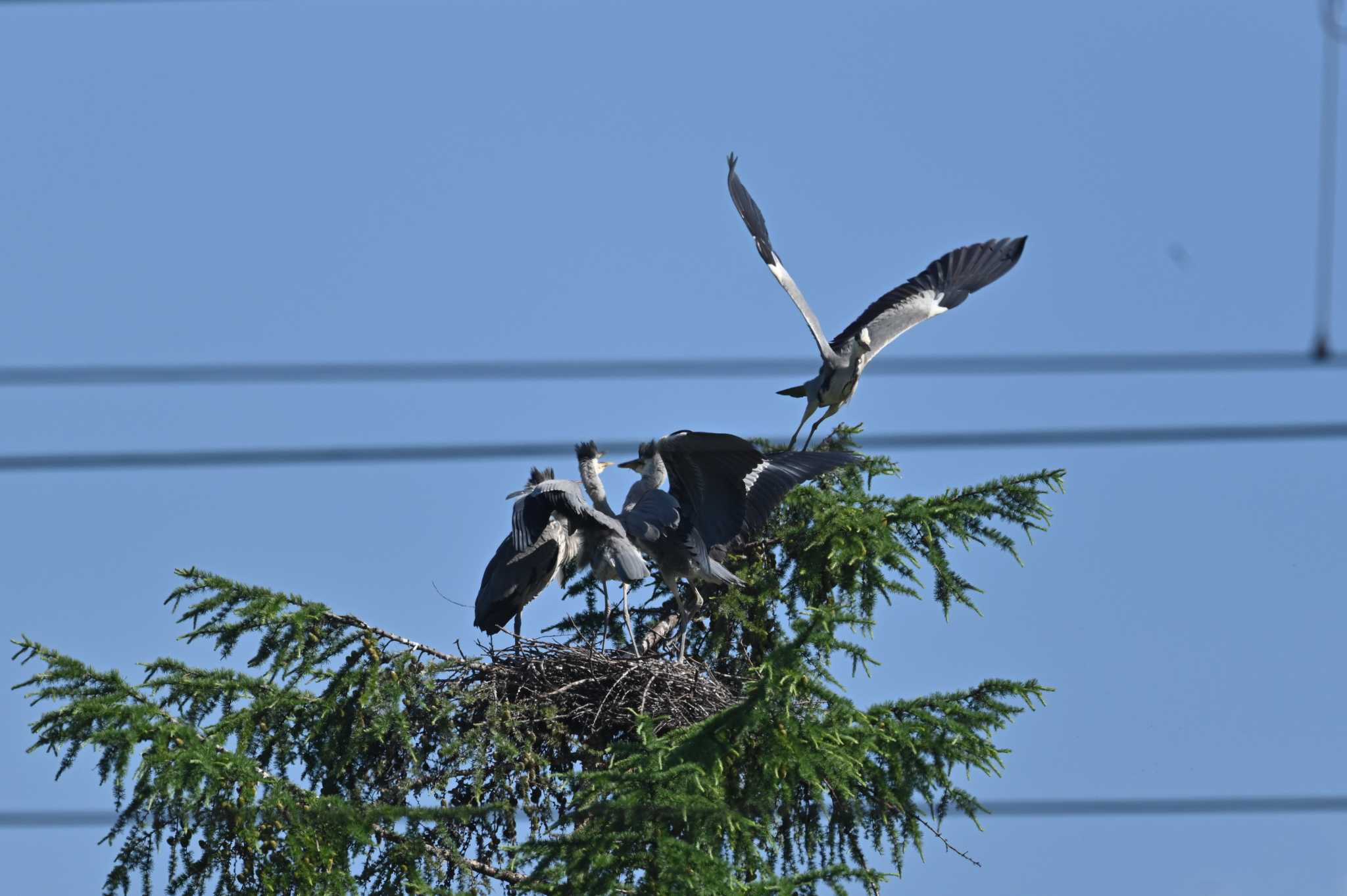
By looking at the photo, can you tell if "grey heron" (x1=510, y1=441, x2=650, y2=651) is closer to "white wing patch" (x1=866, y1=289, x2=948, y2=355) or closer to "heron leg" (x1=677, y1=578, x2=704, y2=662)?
"heron leg" (x1=677, y1=578, x2=704, y2=662)

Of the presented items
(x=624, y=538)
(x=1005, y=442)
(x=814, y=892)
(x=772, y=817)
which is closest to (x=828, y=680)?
(x=772, y=817)

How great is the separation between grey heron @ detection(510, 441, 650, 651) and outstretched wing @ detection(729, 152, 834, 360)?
1973 millimetres

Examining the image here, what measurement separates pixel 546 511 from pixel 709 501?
967 mm

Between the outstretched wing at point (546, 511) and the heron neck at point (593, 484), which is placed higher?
the heron neck at point (593, 484)

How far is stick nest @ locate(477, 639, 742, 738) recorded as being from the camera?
11102 mm

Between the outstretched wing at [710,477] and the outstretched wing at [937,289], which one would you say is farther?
the outstretched wing at [937,289]

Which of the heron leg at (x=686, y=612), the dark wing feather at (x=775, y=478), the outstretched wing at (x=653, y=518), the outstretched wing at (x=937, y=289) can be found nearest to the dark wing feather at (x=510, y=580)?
the outstretched wing at (x=653, y=518)

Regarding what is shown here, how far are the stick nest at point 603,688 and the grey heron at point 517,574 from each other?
0.86 m

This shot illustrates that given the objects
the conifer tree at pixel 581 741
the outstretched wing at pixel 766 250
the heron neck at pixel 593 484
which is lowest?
the conifer tree at pixel 581 741

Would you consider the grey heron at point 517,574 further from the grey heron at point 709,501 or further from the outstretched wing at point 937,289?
the outstretched wing at point 937,289

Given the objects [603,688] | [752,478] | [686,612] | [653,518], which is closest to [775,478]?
[752,478]

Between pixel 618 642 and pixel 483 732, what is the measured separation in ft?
7.55

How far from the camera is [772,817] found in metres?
10.2

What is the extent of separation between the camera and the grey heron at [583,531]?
12133mm
